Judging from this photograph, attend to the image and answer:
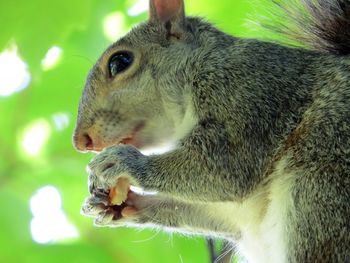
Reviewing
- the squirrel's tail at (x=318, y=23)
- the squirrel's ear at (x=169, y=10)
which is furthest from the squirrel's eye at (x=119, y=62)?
the squirrel's tail at (x=318, y=23)

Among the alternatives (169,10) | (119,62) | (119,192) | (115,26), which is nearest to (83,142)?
(119,192)

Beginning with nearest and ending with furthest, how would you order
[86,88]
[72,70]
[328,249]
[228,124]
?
[328,249]
[228,124]
[86,88]
[72,70]

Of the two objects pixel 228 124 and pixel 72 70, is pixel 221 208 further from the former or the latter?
pixel 72 70

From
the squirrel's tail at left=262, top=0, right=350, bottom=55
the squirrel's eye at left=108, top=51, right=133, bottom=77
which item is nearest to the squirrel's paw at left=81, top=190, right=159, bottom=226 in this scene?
the squirrel's eye at left=108, top=51, right=133, bottom=77

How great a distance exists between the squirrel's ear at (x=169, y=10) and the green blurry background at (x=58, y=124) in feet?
0.76

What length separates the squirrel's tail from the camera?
2.89 meters

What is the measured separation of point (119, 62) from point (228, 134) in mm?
512

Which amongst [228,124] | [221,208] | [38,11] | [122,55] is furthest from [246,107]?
[38,11]

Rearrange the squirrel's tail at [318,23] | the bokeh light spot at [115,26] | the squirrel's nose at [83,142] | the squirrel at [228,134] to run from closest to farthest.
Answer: the squirrel at [228,134] < the squirrel's nose at [83,142] < the squirrel's tail at [318,23] < the bokeh light spot at [115,26]

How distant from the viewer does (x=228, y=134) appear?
2.64 m

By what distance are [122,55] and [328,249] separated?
3.41ft

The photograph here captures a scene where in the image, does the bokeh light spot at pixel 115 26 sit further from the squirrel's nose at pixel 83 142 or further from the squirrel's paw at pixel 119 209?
the squirrel's paw at pixel 119 209

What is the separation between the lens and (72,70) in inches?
131

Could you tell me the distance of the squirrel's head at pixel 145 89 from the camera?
9.08 feet
